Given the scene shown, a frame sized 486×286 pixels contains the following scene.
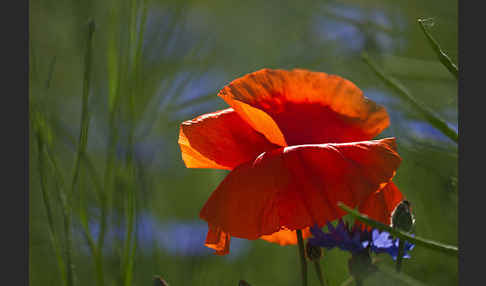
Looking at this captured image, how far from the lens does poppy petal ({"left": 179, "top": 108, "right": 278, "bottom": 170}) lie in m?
0.23

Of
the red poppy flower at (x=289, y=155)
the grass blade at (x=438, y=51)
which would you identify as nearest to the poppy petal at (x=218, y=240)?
the red poppy flower at (x=289, y=155)

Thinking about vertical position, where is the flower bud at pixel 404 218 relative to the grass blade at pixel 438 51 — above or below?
below

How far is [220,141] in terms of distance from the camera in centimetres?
23

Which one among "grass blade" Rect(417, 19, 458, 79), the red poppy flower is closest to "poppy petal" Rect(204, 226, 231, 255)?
the red poppy flower

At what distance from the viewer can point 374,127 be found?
241mm

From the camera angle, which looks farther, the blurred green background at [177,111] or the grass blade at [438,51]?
the blurred green background at [177,111]

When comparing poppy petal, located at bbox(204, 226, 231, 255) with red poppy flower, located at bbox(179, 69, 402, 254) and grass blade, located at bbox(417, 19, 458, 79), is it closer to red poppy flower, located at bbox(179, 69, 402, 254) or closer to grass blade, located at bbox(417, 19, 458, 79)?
red poppy flower, located at bbox(179, 69, 402, 254)

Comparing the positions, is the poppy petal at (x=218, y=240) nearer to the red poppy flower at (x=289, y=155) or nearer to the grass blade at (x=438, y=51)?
the red poppy flower at (x=289, y=155)

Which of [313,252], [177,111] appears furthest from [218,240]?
[177,111]

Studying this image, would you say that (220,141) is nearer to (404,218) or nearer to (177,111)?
(404,218)

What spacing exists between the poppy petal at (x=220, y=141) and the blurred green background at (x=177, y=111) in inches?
1.4

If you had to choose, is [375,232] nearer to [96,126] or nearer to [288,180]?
[288,180]

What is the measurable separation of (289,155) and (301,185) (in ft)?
0.04

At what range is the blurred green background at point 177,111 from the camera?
0.30m
